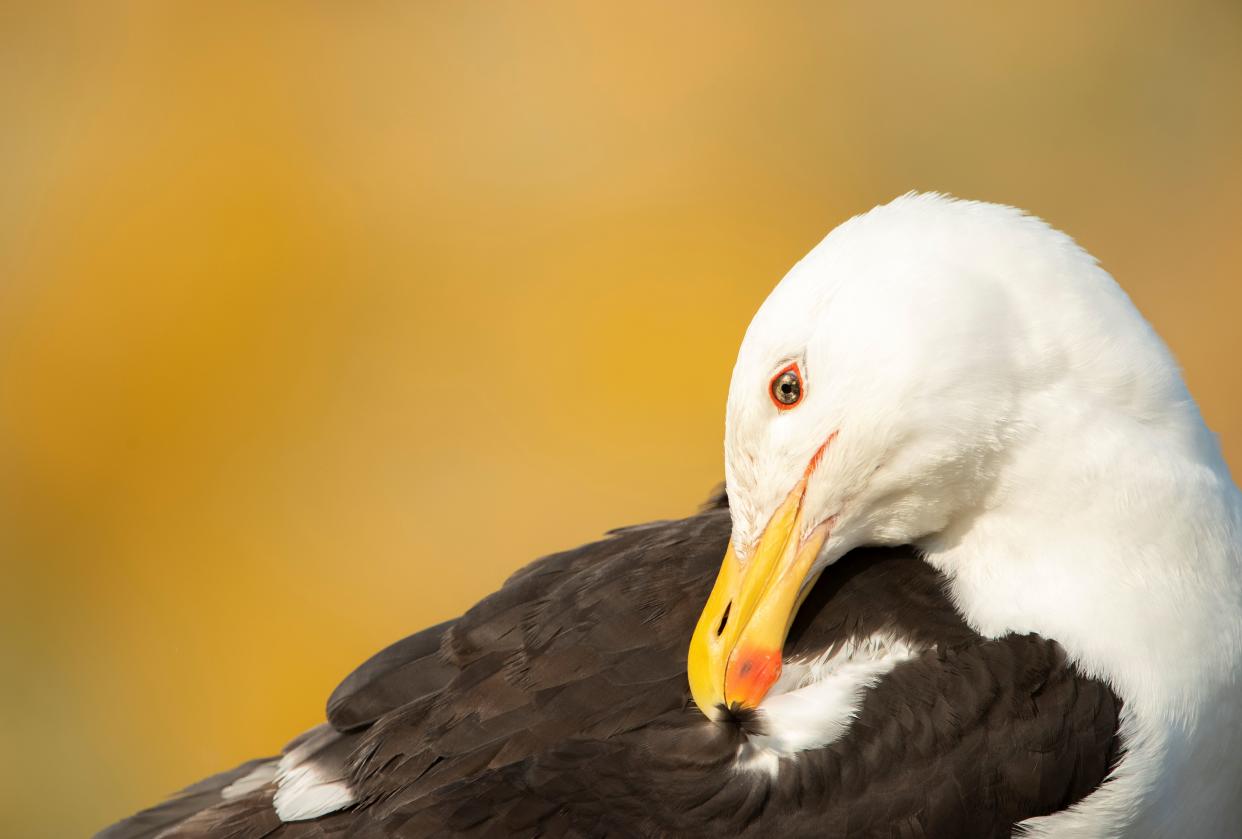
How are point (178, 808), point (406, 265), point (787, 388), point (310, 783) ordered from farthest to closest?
point (406, 265), point (178, 808), point (310, 783), point (787, 388)

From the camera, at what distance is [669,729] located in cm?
325

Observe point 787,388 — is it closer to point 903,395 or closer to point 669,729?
point 903,395

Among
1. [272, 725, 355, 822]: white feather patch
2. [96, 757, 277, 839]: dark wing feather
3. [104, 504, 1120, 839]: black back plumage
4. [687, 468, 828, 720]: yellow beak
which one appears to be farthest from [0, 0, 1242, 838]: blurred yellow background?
[687, 468, 828, 720]: yellow beak

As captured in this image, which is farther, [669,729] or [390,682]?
[390,682]

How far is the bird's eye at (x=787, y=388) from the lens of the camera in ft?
10.7

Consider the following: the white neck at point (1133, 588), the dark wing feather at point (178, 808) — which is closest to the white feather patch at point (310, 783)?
the dark wing feather at point (178, 808)

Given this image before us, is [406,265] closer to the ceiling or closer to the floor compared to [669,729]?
closer to the ceiling

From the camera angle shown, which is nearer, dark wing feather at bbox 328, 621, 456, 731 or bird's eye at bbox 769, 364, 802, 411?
bird's eye at bbox 769, 364, 802, 411

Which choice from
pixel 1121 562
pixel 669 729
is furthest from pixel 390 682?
pixel 1121 562

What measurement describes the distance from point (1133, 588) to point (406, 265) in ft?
19.6

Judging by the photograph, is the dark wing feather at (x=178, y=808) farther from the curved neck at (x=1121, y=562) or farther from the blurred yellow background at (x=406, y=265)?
the blurred yellow background at (x=406, y=265)

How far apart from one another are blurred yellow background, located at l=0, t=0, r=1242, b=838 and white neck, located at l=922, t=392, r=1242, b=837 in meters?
4.44

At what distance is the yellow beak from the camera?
3.18 metres

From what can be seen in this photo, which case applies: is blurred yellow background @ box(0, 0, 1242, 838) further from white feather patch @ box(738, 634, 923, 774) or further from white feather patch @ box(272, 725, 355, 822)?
white feather patch @ box(738, 634, 923, 774)
